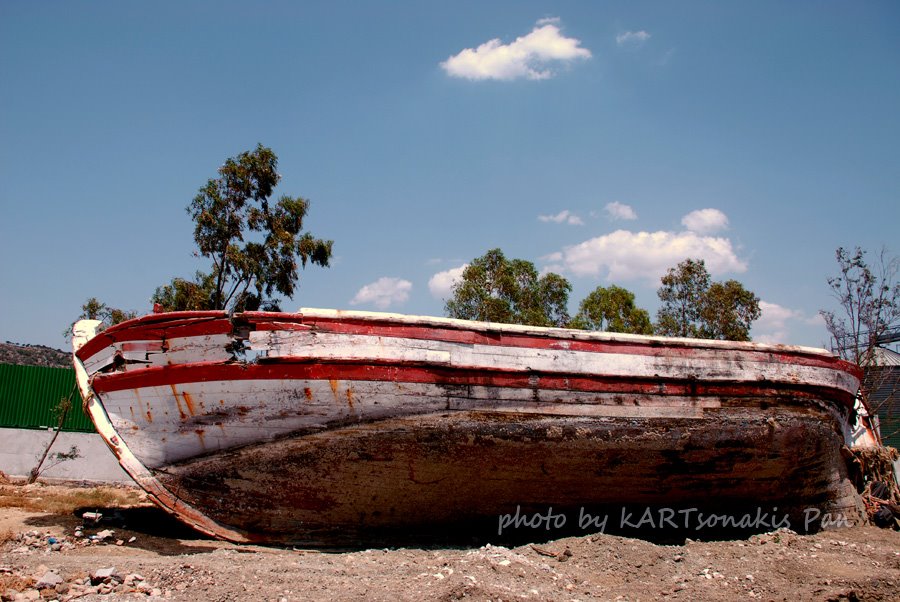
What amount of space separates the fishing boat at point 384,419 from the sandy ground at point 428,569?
19.7 inches

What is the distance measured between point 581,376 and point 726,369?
193 centimetres

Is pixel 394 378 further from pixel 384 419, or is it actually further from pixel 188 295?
pixel 188 295

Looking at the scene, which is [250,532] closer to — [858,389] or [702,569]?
[702,569]

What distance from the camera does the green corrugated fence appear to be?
13.6 metres

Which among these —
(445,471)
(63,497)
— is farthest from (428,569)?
(63,497)

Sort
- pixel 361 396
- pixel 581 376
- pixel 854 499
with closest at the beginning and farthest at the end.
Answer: pixel 361 396 < pixel 581 376 < pixel 854 499

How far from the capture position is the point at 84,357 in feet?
22.8

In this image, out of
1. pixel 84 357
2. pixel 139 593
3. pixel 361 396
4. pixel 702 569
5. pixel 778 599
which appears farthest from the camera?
pixel 84 357

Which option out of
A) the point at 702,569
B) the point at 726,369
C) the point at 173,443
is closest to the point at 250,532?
the point at 173,443

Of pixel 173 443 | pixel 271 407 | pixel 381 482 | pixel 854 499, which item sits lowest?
pixel 854 499

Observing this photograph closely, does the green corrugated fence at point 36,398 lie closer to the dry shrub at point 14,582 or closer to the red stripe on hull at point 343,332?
the red stripe on hull at point 343,332

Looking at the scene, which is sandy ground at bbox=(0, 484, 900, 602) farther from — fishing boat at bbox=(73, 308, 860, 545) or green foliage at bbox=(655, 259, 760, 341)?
green foliage at bbox=(655, 259, 760, 341)

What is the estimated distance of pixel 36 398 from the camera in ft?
45.5

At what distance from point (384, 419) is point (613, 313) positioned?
15.9 metres
